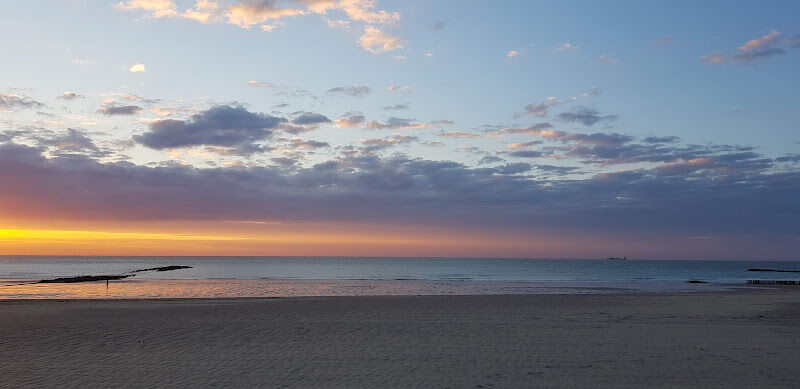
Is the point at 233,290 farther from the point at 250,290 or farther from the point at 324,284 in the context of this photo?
the point at 324,284

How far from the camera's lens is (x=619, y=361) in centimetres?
1451

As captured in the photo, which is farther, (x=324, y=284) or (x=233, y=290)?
(x=324, y=284)

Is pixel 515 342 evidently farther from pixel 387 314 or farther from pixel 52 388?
pixel 52 388

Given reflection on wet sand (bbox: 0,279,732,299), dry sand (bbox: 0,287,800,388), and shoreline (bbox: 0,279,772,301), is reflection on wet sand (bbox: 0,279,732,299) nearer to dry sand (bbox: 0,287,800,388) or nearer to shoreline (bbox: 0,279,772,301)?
shoreline (bbox: 0,279,772,301)

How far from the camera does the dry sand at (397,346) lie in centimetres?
1261

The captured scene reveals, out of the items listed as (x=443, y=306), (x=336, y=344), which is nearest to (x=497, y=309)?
(x=443, y=306)

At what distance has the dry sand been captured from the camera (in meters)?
12.6

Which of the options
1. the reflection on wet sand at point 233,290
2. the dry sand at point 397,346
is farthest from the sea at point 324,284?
the dry sand at point 397,346

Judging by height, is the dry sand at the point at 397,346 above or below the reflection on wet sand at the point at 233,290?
above

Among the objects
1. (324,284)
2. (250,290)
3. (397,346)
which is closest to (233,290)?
(250,290)

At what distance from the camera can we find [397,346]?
1678cm

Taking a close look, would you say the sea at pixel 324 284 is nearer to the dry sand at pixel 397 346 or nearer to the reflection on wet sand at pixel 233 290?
the reflection on wet sand at pixel 233 290

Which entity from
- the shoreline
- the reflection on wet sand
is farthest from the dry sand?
the reflection on wet sand

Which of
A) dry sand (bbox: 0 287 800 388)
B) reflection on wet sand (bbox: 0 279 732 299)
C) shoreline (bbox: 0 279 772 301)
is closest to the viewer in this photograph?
dry sand (bbox: 0 287 800 388)
